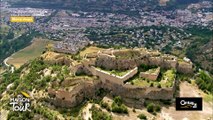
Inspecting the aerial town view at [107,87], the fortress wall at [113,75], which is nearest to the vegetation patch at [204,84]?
the aerial town view at [107,87]

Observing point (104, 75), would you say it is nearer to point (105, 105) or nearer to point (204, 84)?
point (105, 105)

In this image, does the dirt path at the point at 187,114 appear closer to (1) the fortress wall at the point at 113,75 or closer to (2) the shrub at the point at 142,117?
(2) the shrub at the point at 142,117

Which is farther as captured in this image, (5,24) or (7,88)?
(5,24)

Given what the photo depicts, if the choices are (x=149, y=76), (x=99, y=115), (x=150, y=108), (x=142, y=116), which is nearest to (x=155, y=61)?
(x=149, y=76)

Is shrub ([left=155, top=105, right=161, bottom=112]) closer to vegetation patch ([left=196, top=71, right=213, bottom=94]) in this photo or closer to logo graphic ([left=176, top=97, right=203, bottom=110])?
logo graphic ([left=176, top=97, right=203, bottom=110])

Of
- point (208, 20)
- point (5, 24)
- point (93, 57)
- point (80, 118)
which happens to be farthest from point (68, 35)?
point (80, 118)

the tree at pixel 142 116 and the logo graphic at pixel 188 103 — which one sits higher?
the logo graphic at pixel 188 103

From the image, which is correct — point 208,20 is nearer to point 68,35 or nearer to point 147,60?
point 68,35

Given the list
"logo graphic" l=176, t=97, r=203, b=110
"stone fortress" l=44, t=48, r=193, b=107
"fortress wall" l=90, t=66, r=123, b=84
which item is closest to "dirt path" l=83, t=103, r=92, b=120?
"stone fortress" l=44, t=48, r=193, b=107
